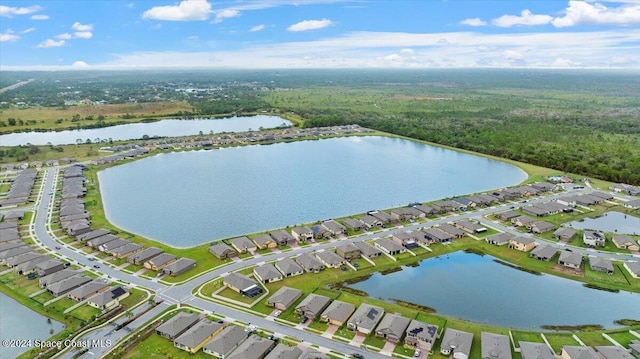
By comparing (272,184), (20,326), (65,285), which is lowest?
(20,326)

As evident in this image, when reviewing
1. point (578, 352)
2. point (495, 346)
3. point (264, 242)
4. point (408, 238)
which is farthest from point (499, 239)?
point (264, 242)

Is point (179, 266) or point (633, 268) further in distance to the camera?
point (633, 268)

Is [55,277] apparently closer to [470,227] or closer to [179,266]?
[179,266]

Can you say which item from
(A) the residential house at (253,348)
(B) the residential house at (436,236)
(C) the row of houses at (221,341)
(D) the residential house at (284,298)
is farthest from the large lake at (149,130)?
(A) the residential house at (253,348)

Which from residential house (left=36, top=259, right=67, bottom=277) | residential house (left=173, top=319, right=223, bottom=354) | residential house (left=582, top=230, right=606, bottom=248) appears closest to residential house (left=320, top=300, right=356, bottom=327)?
residential house (left=173, top=319, right=223, bottom=354)

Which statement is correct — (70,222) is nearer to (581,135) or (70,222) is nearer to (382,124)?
(382,124)

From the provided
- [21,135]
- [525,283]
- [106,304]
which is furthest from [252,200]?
[21,135]

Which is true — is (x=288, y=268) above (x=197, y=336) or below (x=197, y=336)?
above
